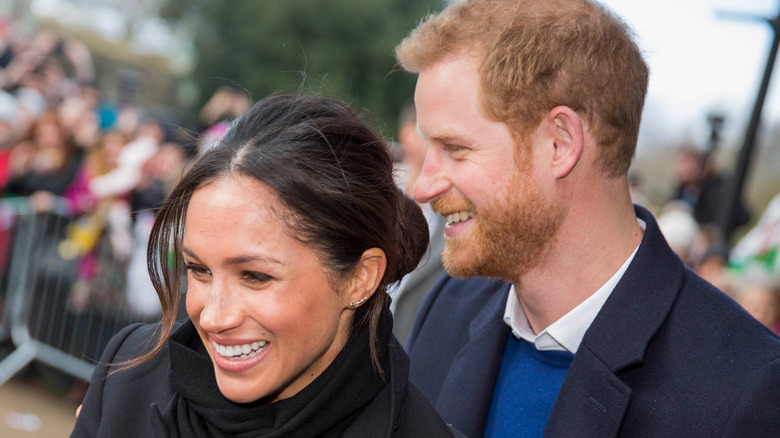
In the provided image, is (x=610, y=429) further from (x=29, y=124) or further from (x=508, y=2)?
(x=29, y=124)

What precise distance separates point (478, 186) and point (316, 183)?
582mm

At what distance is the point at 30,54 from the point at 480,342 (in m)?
10.1

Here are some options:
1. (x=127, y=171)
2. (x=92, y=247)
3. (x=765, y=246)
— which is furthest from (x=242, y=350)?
(x=765, y=246)

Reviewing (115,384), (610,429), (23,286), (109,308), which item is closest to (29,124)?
(23,286)

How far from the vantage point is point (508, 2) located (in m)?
2.62

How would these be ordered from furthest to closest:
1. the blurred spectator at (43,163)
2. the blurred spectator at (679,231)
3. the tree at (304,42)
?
1. the tree at (304,42)
2. the blurred spectator at (43,163)
3. the blurred spectator at (679,231)

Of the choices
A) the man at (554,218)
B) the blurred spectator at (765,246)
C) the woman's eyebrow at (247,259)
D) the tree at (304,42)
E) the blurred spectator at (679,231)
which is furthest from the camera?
the tree at (304,42)

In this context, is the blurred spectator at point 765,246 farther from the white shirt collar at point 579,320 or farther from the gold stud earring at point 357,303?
the gold stud earring at point 357,303

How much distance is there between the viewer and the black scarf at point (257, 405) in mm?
2184

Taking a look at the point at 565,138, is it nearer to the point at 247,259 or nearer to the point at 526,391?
the point at 526,391

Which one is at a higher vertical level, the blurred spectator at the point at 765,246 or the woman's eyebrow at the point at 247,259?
the woman's eyebrow at the point at 247,259

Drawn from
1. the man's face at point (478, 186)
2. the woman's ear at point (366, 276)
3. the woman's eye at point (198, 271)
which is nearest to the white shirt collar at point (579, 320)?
the man's face at point (478, 186)

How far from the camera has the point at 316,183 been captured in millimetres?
2180

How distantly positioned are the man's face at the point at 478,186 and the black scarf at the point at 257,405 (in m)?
0.52
